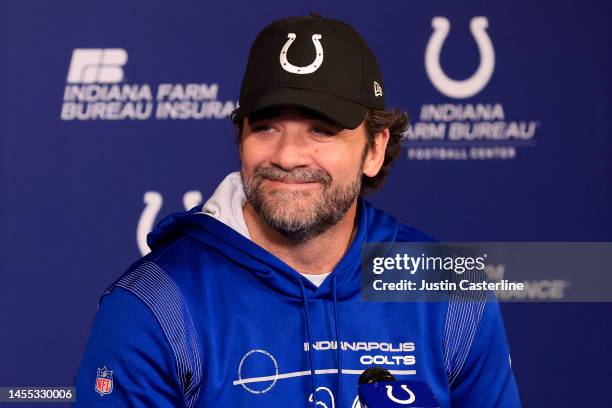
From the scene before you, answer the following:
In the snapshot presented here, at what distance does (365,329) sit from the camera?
6.19 feet

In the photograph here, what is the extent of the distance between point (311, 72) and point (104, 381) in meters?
0.58

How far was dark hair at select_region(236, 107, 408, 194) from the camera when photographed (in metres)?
1.95

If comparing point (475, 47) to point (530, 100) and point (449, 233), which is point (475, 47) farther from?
point (449, 233)

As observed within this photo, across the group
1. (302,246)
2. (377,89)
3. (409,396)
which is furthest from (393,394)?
(377,89)

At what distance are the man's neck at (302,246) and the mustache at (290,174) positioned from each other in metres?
0.13

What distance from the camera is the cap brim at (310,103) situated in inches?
69.5

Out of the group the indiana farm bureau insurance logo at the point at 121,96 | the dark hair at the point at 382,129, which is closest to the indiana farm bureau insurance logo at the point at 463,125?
the indiana farm bureau insurance logo at the point at 121,96

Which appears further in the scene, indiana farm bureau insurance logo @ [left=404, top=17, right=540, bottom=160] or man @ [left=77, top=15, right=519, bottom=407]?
indiana farm bureau insurance logo @ [left=404, top=17, right=540, bottom=160]

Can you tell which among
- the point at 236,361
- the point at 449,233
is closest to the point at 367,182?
the point at 236,361

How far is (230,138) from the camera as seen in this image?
3.01 meters

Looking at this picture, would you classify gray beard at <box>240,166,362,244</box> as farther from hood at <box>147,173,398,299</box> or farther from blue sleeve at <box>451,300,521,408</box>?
blue sleeve at <box>451,300,521,408</box>

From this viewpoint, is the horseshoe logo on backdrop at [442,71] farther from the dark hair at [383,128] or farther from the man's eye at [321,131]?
the man's eye at [321,131]

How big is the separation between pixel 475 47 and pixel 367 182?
3.35 feet

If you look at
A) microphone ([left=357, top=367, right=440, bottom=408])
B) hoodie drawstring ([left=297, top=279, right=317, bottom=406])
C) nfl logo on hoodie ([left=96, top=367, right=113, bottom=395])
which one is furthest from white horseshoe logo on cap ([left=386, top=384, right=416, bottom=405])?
nfl logo on hoodie ([left=96, top=367, right=113, bottom=395])
